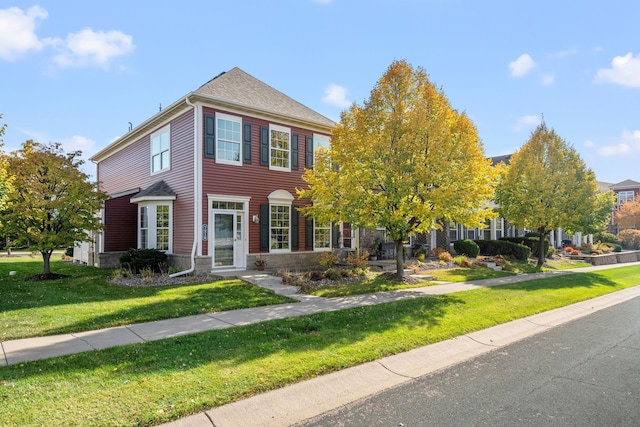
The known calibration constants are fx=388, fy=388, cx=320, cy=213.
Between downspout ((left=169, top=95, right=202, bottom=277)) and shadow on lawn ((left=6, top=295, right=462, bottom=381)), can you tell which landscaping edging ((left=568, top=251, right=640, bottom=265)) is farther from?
downspout ((left=169, top=95, right=202, bottom=277))

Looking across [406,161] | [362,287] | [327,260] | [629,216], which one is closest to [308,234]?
[327,260]

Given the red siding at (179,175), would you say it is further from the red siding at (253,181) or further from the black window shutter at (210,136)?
the red siding at (253,181)

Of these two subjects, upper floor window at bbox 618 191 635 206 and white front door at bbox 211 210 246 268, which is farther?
upper floor window at bbox 618 191 635 206

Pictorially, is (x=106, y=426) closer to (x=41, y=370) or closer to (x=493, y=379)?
(x=41, y=370)

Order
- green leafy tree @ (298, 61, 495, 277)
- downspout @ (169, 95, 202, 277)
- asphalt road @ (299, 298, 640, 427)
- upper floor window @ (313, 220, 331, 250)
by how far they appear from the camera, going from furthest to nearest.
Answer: upper floor window @ (313, 220, 331, 250), downspout @ (169, 95, 202, 277), green leafy tree @ (298, 61, 495, 277), asphalt road @ (299, 298, 640, 427)

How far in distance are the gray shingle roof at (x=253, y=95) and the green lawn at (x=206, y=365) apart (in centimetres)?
969

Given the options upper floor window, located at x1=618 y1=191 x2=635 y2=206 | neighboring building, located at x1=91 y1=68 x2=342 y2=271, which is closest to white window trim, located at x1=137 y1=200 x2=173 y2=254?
neighboring building, located at x1=91 y1=68 x2=342 y2=271

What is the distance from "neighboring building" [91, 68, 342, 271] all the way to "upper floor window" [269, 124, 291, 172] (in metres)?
0.04

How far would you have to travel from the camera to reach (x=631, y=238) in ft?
125

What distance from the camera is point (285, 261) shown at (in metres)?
15.7

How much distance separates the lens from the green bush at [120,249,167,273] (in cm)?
1388

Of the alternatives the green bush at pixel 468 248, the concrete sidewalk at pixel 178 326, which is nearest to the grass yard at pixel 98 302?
the concrete sidewalk at pixel 178 326

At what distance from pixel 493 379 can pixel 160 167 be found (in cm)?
1503

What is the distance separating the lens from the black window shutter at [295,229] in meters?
16.2
